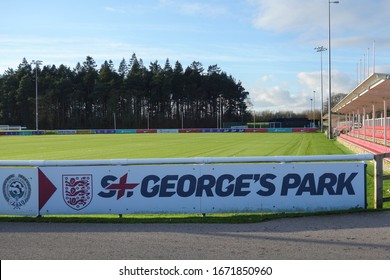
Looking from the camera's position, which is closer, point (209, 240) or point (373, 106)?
point (209, 240)

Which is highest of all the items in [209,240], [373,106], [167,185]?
[373,106]

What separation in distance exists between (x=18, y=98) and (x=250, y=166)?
383 ft

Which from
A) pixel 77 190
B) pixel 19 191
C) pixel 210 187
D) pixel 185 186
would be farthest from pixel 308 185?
pixel 19 191

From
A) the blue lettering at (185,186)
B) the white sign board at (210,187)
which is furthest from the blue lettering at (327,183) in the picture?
the blue lettering at (185,186)

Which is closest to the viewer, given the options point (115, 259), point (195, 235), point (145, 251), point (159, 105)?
point (115, 259)

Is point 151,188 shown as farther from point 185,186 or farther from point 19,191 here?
point 19,191

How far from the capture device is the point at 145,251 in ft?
19.9

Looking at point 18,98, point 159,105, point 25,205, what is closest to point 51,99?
point 18,98

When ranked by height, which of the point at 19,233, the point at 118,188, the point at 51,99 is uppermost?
the point at 51,99

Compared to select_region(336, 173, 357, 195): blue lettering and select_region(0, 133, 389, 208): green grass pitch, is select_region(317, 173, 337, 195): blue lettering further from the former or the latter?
select_region(0, 133, 389, 208): green grass pitch

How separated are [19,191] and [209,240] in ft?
13.5

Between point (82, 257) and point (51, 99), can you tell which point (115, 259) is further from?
point (51, 99)

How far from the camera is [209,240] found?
662 cm

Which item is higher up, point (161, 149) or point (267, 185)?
point (267, 185)
